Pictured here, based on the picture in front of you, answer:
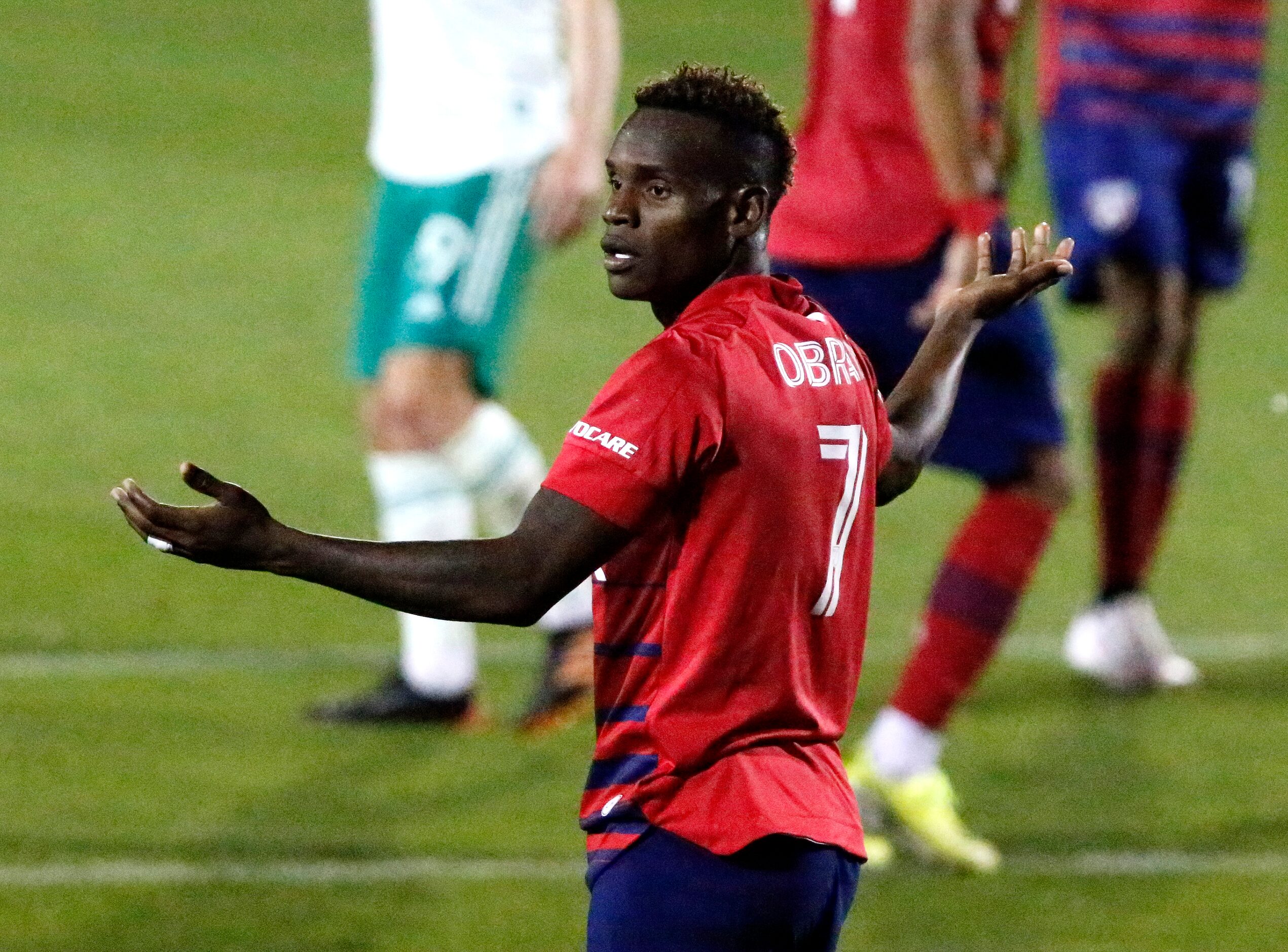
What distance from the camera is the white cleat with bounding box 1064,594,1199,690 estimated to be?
6.47 metres

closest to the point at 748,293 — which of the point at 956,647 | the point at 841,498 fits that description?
the point at 841,498

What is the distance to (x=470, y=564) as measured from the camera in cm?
290

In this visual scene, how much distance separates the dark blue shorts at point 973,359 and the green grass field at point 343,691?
83 centimetres

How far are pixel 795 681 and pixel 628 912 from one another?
33 cm

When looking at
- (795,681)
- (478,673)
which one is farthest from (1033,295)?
(478,673)

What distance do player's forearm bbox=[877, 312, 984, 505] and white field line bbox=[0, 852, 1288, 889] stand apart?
189cm

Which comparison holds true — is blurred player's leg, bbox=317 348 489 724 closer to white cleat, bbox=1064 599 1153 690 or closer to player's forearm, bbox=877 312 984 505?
white cleat, bbox=1064 599 1153 690

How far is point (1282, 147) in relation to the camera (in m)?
15.8

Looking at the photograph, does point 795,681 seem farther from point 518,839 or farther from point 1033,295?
point 518,839

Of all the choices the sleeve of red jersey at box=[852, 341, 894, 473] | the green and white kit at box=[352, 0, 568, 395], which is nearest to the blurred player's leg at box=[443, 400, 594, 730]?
the green and white kit at box=[352, 0, 568, 395]

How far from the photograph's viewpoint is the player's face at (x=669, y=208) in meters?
3.06

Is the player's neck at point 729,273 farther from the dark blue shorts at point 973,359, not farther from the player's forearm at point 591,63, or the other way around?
the player's forearm at point 591,63

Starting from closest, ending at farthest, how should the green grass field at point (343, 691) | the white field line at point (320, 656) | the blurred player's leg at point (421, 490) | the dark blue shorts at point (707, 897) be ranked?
the dark blue shorts at point (707, 897) < the green grass field at point (343, 691) < the blurred player's leg at point (421, 490) < the white field line at point (320, 656)

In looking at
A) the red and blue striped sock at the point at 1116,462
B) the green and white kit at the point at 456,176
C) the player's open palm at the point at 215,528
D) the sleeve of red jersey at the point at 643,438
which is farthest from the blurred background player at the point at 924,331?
the player's open palm at the point at 215,528
